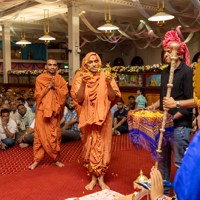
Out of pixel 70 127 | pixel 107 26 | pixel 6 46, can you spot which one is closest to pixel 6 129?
pixel 70 127

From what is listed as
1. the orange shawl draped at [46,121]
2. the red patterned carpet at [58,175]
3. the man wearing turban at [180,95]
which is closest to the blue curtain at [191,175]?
the man wearing turban at [180,95]

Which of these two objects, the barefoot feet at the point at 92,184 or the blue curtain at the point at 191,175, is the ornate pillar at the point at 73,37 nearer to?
the barefoot feet at the point at 92,184

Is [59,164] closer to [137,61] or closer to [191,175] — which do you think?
[191,175]

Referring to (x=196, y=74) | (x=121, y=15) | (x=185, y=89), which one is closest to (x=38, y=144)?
(x=185, y=89)

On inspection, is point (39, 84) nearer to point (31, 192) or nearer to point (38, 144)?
point (38, 144)

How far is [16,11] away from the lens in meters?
10.4

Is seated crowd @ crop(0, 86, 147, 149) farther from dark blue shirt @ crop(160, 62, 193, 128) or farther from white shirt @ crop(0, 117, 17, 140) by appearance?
dark blue shirt @ crop(160, 62, 193, 128)

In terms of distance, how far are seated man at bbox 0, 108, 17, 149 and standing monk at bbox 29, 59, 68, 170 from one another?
141cm

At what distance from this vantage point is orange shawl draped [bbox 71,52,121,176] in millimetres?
3361

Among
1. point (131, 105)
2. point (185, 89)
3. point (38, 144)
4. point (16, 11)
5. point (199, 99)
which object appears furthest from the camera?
point (16, 11)

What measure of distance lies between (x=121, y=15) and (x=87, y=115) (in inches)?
339

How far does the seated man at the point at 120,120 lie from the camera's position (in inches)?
266

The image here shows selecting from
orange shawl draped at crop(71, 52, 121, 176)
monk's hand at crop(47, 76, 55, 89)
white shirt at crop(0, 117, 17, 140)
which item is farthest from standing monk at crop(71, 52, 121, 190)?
white shirt at crop(0, 117, 17, 140)

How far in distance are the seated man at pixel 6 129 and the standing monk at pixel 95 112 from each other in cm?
248
